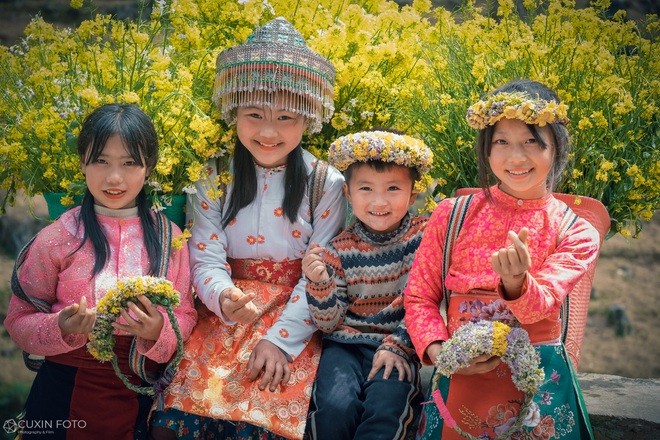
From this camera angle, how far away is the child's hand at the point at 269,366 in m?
2.91

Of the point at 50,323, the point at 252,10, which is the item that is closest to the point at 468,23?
the point at 252,10

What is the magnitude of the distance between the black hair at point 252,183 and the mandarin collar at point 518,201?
2.62ft

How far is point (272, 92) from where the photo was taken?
3119 mm

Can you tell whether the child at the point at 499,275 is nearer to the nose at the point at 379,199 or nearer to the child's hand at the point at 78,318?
the nose at the point at 379,199

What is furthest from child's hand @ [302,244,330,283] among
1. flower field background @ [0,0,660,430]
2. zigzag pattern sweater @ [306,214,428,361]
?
flower field background @ [0,0,660,430]

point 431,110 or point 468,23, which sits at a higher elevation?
point 468,23

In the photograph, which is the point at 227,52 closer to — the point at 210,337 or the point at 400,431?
the point at 210,337

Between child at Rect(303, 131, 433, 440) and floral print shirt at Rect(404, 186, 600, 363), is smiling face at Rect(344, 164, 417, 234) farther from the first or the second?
floral print shirt at Rect(404, 186, 600, 363)

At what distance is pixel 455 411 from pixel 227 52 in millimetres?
1576

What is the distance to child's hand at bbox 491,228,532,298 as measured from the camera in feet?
7.77

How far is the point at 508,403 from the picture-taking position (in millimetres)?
2648

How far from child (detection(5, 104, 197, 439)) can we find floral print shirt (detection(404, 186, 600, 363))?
0.88m

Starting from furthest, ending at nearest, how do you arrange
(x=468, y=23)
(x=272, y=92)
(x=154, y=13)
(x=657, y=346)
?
(x=657, y=346), (x=468, y=23), (x=154, y=13), (x=272, y=92)

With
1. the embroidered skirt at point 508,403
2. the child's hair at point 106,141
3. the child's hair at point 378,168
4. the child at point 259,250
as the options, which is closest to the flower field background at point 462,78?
the child's hair at point 106,141
